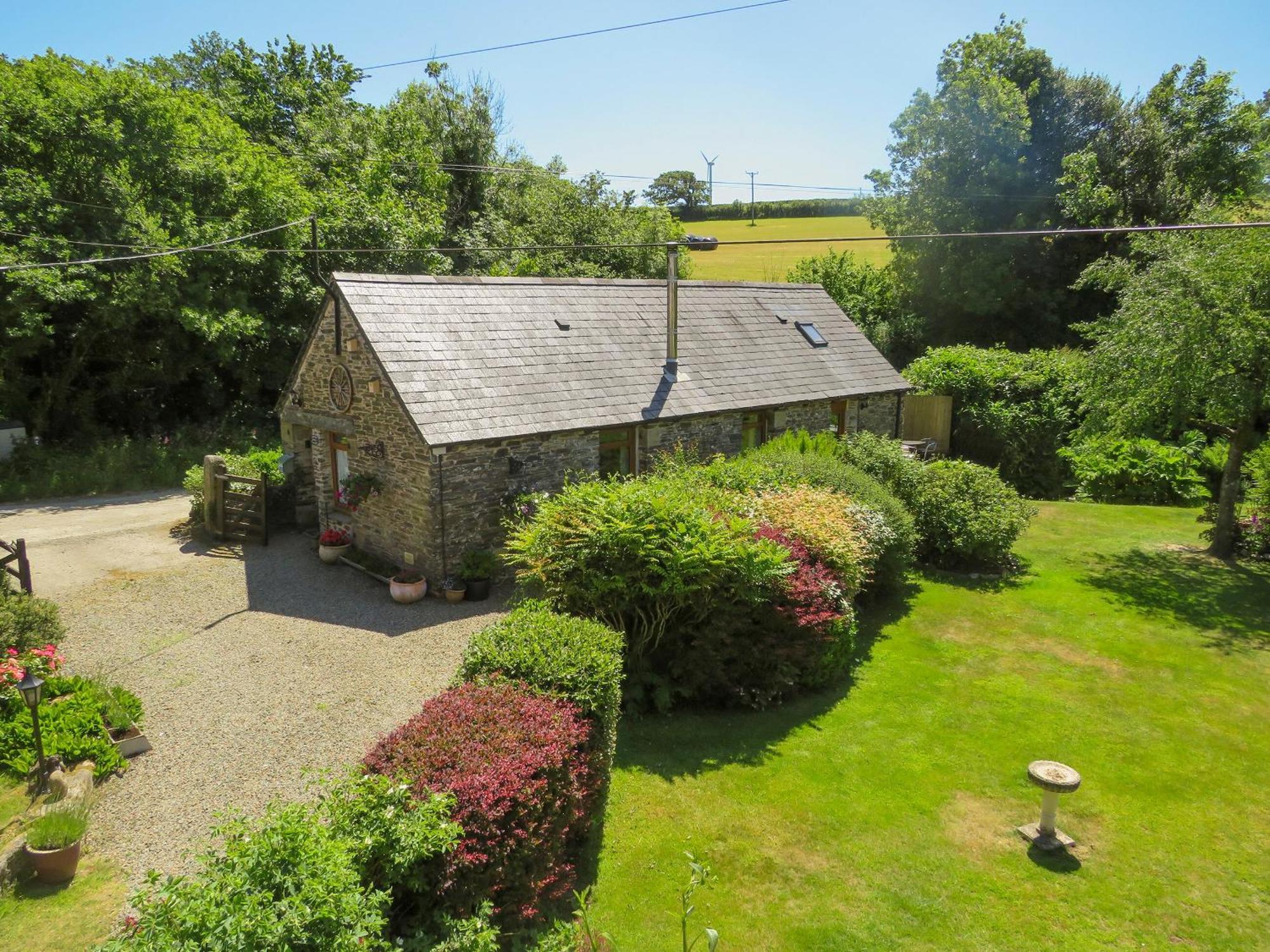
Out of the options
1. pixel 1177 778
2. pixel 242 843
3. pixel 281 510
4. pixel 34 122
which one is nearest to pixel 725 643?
pixel 1177 778

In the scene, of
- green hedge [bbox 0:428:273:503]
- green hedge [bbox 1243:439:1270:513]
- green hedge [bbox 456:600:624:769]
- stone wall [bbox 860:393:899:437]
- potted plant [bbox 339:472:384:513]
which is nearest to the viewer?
green hedge [bbox 456:600:624:769]

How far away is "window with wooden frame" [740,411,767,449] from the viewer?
17.7 meters

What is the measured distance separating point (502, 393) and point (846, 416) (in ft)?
33.6

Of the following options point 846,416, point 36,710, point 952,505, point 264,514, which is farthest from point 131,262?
point 952,505

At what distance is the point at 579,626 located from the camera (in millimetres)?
7738

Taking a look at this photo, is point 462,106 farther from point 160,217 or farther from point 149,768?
point 149,768

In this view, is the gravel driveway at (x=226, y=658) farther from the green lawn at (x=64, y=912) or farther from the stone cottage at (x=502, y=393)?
the stone cottage at (x=502, y=393)

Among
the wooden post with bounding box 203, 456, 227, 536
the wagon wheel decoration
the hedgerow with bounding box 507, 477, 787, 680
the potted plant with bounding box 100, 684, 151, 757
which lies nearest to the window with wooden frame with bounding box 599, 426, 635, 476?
the wagon wheel decoration

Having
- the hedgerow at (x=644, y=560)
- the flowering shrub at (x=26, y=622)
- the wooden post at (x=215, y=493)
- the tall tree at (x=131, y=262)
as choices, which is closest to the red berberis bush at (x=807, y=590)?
the hedgerow at (x=644, y=560)

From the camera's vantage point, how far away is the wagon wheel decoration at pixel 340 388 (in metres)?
14.3

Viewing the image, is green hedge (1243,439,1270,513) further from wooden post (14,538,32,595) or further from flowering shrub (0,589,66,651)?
wooden post (14,538,32,595)

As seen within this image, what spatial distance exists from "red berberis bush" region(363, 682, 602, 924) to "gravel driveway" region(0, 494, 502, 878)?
89cm

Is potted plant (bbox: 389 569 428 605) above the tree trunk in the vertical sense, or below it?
below

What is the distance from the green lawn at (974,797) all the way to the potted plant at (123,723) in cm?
521
